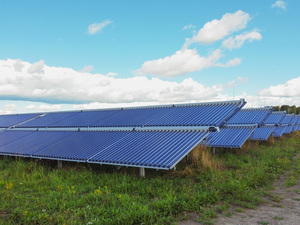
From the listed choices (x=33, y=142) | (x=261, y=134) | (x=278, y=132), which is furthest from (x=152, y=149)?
(x=278, y=132)

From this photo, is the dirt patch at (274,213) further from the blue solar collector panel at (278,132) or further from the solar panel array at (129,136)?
the blue solar collector panel at (278,132)

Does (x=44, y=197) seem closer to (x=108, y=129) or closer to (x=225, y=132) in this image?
(x=108, y=129)

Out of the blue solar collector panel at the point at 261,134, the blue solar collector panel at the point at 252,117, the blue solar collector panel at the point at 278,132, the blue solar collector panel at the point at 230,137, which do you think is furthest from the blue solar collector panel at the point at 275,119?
the blue solar collector panel at the point at 230,137

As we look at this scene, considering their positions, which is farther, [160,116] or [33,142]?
[33,142]

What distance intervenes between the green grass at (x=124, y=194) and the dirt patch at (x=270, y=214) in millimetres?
189

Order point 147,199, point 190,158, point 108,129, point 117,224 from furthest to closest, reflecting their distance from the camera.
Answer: point 108,129 → point 190,158 → point 147,199 → point 117,224

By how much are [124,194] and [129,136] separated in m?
3.30

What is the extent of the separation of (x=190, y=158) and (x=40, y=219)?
221 inches

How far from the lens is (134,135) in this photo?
923cm

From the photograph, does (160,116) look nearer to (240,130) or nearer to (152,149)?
(152,149)

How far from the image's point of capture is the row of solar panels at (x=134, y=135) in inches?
292

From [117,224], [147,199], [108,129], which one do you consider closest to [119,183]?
[147,199]

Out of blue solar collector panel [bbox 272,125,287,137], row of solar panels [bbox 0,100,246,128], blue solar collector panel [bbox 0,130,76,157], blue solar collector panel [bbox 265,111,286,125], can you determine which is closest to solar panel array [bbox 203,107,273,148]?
row of solar panels [bbox 0,100,246,128]

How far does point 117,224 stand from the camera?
4.65 meters
